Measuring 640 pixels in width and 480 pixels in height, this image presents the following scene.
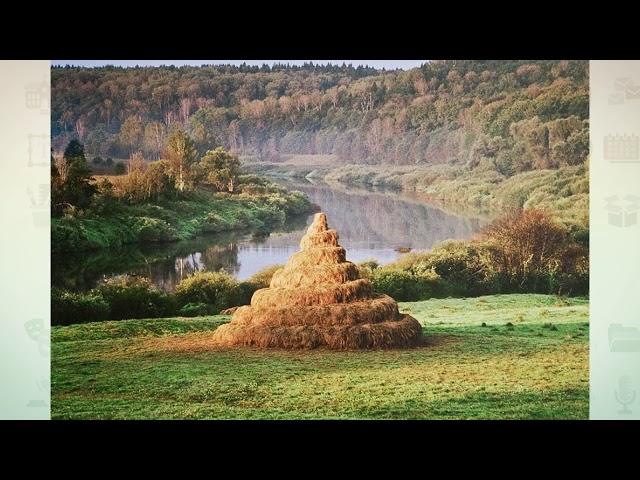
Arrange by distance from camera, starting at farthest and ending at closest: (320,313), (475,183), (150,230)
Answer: (475,183), (150,230), (320,313)

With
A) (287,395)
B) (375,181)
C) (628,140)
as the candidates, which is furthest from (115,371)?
(628,140)

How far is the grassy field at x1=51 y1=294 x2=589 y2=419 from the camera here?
43.5 ft

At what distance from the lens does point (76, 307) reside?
14.0 metres

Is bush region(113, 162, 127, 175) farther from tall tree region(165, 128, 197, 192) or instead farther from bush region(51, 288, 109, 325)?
bush region(51, 288, 109, 325)

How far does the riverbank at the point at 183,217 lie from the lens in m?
14.2

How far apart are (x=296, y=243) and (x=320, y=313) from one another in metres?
1.12

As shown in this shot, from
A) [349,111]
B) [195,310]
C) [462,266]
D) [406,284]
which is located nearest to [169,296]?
[195,310]

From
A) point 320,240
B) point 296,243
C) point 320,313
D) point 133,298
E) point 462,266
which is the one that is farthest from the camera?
point 462,266

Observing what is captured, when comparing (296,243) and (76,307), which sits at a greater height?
(296,243)

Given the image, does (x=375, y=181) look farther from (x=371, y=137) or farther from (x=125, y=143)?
(x=125, y=143)

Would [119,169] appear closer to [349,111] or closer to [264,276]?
[264,276]

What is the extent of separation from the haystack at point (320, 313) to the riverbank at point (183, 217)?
0.92 meters
